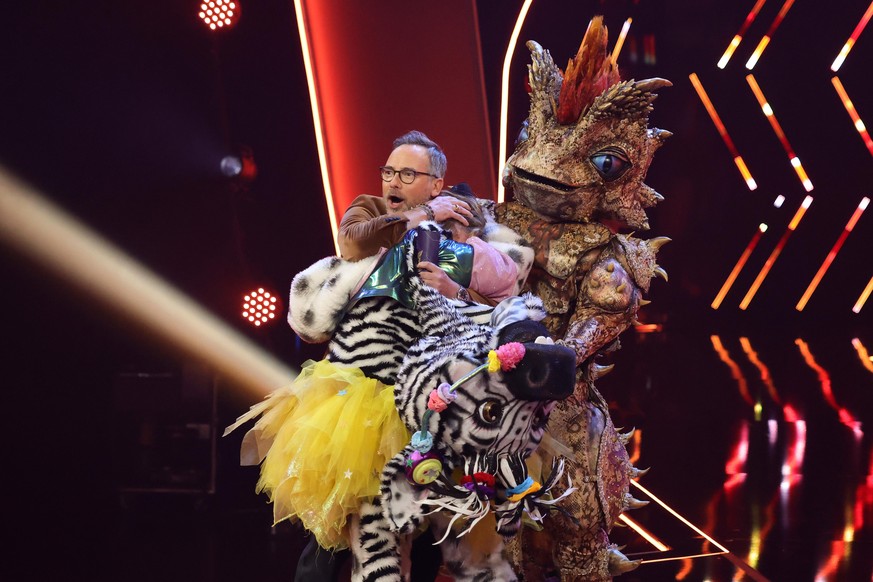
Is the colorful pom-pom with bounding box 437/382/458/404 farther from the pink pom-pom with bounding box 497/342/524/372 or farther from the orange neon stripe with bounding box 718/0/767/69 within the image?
the orange neon stripe with bounding box 718/0/767/69

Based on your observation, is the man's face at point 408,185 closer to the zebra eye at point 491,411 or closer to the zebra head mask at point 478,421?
the zebra head mask at point 478,421

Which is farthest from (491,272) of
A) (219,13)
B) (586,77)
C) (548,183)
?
(219,13)

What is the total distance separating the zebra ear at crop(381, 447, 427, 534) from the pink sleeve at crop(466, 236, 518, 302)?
0.48 m

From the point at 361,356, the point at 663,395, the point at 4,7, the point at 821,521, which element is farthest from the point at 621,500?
the point at 663,395

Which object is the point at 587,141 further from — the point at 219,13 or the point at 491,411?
the point at 219,13

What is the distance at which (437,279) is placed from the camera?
2.16 meters

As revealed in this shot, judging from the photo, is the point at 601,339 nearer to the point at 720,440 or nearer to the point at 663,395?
the point at 720,440

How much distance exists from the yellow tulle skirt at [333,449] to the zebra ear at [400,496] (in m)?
0.06

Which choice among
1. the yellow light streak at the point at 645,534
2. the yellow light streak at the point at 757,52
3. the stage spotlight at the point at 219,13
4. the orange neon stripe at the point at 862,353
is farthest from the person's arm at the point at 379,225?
the orange neon stripe at the point at 862,353

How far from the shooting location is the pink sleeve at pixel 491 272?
2271 millimetres

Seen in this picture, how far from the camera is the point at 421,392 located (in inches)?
78.9

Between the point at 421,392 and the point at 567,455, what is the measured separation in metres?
0.46

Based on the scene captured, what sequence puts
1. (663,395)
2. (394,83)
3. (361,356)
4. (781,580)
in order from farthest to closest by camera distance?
(663,395) → (394,83) → (781,580) → (361,356)

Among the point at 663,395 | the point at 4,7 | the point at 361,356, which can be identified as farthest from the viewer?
the point at 663,395
